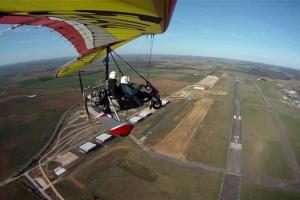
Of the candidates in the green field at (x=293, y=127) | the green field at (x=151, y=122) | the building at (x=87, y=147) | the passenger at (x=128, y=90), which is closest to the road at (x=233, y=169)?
the green field at (x=293, y=127)

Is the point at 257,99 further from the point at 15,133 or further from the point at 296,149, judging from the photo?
the point at 15,133

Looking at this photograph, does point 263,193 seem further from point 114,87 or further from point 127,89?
point 114,87

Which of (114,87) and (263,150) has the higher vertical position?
(114,87)

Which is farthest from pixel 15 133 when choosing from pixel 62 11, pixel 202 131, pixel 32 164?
pixel 62 11

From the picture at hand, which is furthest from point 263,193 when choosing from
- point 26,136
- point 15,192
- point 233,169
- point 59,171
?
point 26,136

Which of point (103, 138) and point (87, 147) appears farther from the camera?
point (103, 138)

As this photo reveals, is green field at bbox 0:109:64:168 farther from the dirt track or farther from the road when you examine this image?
the road

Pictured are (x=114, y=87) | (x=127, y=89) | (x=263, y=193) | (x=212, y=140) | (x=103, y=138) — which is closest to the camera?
(x=114, y=87)

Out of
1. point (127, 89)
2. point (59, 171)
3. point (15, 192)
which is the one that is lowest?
point (15, 192)
